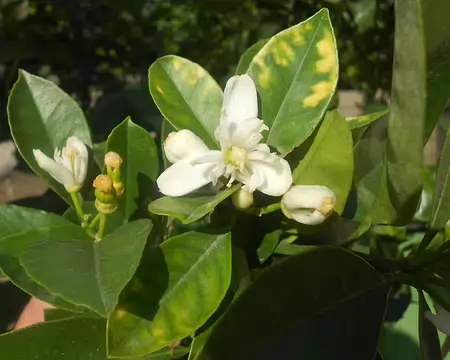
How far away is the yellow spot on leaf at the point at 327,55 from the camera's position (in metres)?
0.48

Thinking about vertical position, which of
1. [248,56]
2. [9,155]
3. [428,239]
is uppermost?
[248,56]

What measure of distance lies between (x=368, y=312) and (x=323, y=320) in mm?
36

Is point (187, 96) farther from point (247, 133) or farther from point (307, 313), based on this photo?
point (307, 313)

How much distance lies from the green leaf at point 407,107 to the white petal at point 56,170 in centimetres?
23

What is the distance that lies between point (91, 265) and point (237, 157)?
118 millimetres

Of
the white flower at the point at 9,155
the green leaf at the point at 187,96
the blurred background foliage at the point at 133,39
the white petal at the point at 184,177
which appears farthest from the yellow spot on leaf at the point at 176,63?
the white flower at the point at 9,155

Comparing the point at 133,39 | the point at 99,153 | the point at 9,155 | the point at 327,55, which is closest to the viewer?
the point at 327,55

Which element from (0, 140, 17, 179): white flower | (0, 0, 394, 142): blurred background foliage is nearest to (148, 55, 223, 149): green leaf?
(0, 0, 394, 142): blurred background foliage

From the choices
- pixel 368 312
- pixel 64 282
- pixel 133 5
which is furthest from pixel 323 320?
pixel 133 5

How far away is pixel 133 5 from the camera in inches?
46.2

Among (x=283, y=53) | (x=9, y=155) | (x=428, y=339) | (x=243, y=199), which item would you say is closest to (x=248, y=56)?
(x=283, y=53)

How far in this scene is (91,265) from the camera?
0.40 metres

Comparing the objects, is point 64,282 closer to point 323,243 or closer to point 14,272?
point 14,272

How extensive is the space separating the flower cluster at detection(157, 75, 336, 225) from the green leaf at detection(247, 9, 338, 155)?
0.03m
